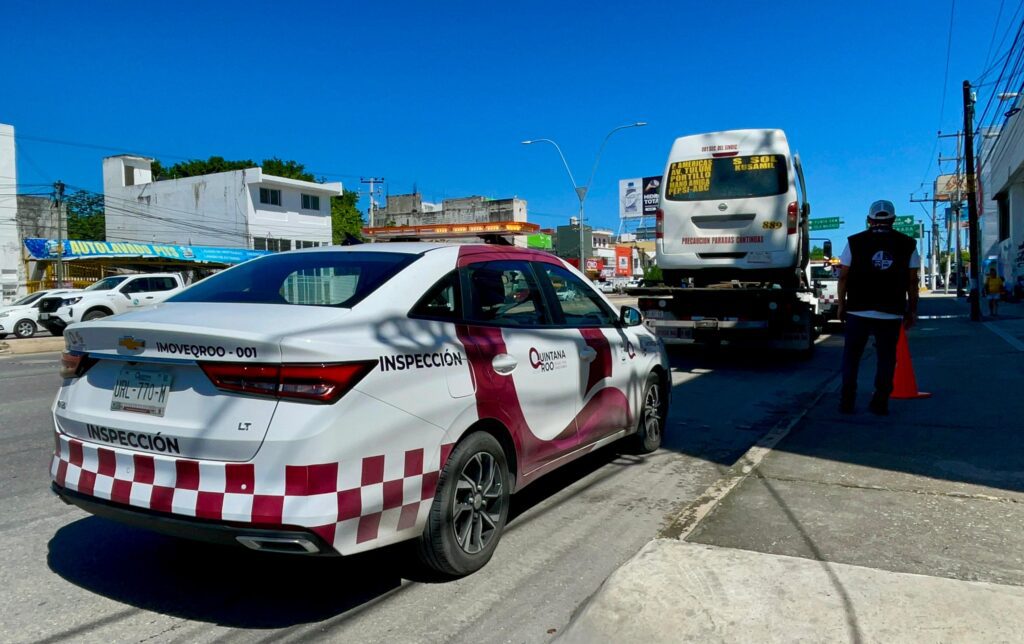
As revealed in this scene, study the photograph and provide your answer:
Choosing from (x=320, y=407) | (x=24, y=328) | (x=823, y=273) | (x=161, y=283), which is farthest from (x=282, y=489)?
(x=24, y=328)

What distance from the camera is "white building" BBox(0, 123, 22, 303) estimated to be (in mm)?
35031

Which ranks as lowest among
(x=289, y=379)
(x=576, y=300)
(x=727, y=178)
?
(x=289, y=379)

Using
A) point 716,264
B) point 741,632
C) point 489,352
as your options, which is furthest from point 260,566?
point 716,264

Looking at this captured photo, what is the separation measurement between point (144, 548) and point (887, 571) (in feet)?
12.4

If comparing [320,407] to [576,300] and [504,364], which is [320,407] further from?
[576,300]

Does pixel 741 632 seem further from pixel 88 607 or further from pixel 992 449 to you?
pixel 992 449

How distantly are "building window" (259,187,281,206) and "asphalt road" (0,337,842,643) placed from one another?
4083 centimetres

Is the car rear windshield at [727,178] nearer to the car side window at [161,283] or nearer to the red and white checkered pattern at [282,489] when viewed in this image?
the red and white checkered pattern at [282,489]

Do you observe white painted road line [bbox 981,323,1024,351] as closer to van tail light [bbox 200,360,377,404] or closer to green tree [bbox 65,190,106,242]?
van tail light [bbox 200,360,377,404]

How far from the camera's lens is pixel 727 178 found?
1172 centimetres

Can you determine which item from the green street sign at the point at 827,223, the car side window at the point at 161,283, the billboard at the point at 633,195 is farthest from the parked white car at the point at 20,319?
the green street sign at the point at 827,223

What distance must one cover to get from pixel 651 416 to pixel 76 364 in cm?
414

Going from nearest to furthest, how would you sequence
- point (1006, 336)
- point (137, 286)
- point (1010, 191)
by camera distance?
point (1006, 336) → point (137, 286) → point (1010, 191)

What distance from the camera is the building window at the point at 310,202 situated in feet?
155
